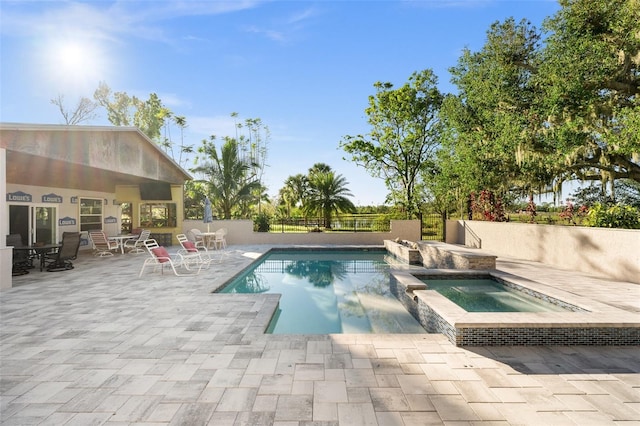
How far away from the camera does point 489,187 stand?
13.7m

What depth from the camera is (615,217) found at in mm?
9234

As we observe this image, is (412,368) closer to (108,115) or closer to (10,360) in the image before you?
(10,360)

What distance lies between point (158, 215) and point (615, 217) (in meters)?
20.1

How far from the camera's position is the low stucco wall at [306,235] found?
58.4 ft

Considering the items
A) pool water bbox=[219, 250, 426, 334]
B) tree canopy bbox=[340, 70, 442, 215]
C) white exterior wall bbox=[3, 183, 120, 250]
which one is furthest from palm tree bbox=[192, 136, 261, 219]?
pool water bbox=[219, 250, 426, 334]

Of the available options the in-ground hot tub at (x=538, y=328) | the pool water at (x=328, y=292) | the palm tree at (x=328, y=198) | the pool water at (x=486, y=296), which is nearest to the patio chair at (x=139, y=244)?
the pool water at (x=328, y=292)

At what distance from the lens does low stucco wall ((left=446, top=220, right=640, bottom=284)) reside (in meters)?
8.37

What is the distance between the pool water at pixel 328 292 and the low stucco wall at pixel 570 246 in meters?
5.29

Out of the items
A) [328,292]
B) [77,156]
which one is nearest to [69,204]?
[77,156]

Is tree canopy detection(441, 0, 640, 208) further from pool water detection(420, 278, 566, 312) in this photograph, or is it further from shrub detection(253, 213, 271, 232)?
shrub detection(253, 213, 271, 232)

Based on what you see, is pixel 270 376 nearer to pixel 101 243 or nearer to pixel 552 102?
pixel 552 102

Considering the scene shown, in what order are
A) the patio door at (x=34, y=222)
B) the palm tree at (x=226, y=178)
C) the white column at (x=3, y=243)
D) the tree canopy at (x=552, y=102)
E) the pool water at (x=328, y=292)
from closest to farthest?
the pool water at (x=328, y=292) → the white column at (x=3, y=243) → the tree canopy at (x=552, y=102) → the patio door at (x=34, y=222) → the palm tree at (x=226, y=178)

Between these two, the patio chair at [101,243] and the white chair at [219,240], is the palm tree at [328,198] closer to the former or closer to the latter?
the white chair at [219,240]

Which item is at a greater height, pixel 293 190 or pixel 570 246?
pixel 293 190
